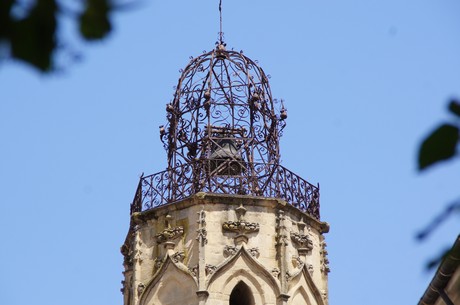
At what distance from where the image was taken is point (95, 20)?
2527 mm

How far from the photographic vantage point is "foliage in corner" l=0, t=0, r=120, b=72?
2518mm

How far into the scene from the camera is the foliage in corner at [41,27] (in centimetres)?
252

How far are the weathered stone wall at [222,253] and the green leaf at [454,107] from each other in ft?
68.2

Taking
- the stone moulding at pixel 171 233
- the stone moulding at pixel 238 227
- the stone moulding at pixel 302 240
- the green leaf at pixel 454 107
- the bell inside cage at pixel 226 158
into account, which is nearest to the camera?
the green leaf at pixel 454 107

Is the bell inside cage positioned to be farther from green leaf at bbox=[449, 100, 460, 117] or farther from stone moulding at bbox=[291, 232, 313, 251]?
green leaf at bbox=[449, 100, 460, 117]

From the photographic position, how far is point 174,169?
25.0 meters

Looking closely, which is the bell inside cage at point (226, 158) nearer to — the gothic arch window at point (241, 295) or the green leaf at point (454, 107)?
the gothic arch window at point (241, 295)

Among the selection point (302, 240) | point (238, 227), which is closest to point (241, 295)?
point (238, 227)

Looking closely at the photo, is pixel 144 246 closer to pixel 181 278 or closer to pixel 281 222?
pixel 181 278

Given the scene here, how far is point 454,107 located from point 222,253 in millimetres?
21306

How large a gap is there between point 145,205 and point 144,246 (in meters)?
0.90

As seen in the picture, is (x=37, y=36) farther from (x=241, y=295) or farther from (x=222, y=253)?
(x=241, y=295)

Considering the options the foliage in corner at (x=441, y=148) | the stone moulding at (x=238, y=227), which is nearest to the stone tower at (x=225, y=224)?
the stone moulding at (x=238, y=227)

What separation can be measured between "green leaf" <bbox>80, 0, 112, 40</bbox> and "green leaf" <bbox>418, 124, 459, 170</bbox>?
2.48 ft
